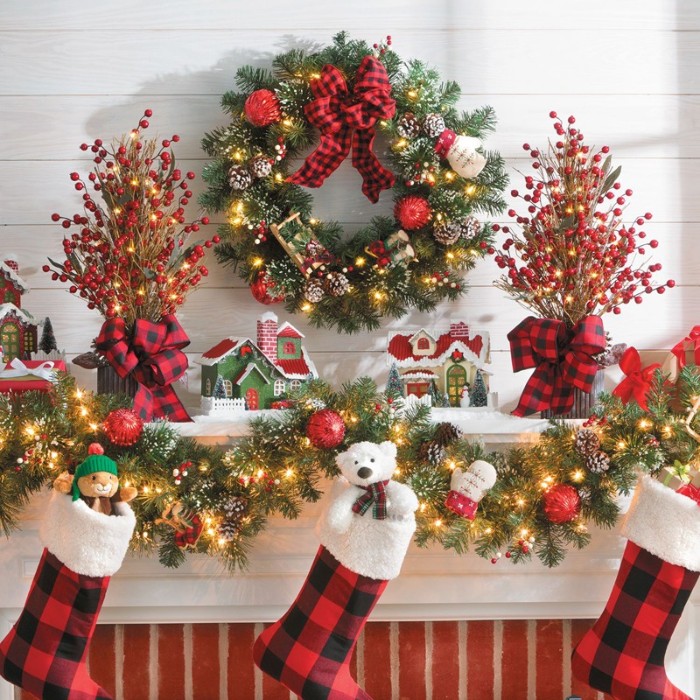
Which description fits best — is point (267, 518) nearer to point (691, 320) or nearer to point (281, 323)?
point (281, 323)

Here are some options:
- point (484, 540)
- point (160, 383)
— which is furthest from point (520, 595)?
point (160, 383)

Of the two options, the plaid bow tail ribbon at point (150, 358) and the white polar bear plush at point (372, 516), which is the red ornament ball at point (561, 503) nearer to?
the white polar bear plush at point (372, 516)

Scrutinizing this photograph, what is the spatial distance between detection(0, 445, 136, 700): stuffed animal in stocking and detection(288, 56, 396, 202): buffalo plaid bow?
81 cm

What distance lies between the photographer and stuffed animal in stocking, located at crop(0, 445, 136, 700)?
4.63 ft

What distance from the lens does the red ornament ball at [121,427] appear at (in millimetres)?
1447

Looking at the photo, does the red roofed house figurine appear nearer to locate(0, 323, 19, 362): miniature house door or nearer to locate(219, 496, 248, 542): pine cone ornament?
Answer: locate(219, 496, 248, 542): pine cone ornament

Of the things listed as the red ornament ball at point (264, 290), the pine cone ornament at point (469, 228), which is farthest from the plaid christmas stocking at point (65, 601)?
the pine cone ornament at point (469, 228)

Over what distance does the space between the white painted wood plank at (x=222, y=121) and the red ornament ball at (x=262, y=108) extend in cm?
14

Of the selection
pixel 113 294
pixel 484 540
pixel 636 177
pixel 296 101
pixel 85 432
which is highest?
pixel 296 101

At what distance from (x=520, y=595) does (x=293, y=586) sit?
1.66 feet

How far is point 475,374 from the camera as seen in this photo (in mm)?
1653

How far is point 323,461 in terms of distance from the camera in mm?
1519

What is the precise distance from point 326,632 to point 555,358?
72 cm

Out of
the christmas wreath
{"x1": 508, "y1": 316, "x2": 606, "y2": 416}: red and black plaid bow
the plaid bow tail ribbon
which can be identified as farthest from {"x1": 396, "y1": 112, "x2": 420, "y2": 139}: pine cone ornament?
the plaid bow tail ribbon
